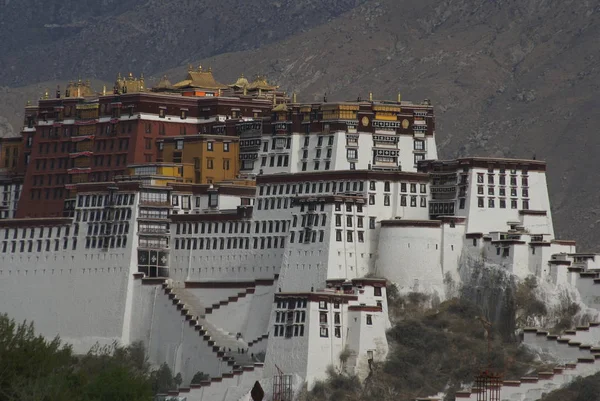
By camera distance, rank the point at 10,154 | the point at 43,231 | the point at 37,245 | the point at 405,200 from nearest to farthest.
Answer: the point at 405,200 → the point at 43,231 → the point at 37,245 → the point at 10,154

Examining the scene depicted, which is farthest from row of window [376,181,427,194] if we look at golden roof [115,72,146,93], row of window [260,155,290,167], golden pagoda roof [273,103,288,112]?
golden roof [115,72,146,93]

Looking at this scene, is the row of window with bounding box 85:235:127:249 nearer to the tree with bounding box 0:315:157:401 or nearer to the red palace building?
the red palace building

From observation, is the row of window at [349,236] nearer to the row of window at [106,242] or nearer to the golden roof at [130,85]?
the row of window at [106,242]

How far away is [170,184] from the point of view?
16825cm

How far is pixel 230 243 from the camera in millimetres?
164125

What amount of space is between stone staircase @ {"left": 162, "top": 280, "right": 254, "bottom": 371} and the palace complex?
148 millimetres

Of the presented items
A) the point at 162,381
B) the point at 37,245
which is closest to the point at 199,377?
the point at 162,381

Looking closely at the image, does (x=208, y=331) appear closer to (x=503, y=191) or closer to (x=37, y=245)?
(x=37, y=245)

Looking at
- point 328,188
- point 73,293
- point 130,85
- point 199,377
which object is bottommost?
point 199,377

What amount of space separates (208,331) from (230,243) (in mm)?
7016

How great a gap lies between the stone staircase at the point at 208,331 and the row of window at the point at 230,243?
2.87 m

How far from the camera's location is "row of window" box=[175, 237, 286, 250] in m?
162

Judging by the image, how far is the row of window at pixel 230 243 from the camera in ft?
531

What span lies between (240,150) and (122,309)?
1480 centimetres
